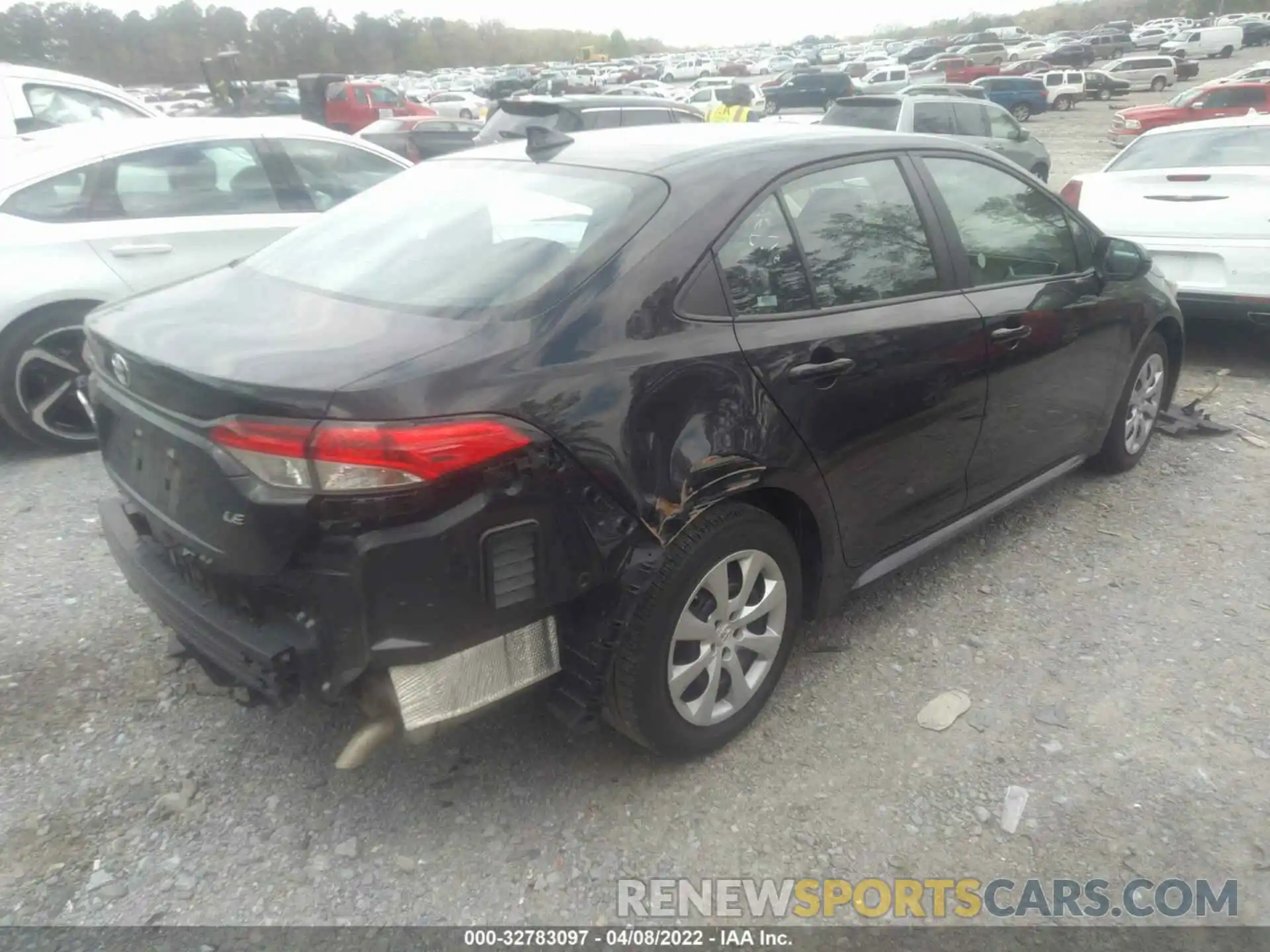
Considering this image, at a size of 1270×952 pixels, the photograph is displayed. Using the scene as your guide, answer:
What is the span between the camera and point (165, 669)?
3154mm

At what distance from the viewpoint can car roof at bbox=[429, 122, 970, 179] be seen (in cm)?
279

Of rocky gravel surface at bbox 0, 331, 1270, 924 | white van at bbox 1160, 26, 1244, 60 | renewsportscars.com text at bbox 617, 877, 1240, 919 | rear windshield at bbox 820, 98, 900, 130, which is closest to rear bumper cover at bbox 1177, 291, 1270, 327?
rocky gravel surface at bbox 0, 331, 1270, 924

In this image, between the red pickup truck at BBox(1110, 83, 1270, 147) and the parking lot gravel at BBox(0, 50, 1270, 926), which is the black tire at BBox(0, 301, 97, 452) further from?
the red pickup truck at BBox(1110, 83, 1270, 147)

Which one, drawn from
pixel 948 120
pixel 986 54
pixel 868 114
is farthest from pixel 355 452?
pixel 986 54

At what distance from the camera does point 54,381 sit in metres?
4.84

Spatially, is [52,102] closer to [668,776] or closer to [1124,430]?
[668,776]

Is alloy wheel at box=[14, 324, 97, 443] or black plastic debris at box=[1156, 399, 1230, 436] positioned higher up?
alloy wheel at box=[14, 324, 97, 443]

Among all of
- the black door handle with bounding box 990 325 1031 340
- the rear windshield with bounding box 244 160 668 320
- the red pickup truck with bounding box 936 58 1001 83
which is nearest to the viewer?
the rear windshield with bounding box 244 160 668 320

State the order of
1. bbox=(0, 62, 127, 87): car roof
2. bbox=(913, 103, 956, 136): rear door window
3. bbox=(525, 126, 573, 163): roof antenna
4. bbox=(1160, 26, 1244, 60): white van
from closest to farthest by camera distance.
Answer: bbox=(525, 126, 573, 163): roof antenna → bbox=(0, 62, 127, 87): car roof → bbox=(913, 103, 956, 136): rear door window → bbox=(1160, 26, 1244, 60): white van

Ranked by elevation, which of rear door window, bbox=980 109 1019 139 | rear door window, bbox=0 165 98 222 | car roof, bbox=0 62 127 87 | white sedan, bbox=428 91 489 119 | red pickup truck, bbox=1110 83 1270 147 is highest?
car roof, bbox=0 62 127 87

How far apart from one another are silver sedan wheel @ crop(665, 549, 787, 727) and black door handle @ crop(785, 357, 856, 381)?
1.71ft

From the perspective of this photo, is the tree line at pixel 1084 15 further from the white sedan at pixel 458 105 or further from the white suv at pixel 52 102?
the white suv at pixel 52 102

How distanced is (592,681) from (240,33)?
81.8 meters

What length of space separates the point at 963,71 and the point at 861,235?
4245 centimetres
